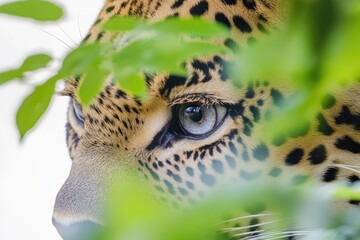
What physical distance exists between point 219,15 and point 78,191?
20.5 inches

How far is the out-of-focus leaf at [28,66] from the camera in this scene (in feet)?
1.46

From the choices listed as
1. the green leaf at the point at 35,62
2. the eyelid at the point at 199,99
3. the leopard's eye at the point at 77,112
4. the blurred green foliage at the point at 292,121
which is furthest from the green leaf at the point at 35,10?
the leopard's eye at the point at 77,112

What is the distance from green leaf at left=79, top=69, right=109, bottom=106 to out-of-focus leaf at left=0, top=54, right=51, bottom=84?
28mm

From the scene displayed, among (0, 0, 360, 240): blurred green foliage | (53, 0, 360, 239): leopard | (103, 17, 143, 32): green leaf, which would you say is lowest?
(0, 0, 360, 240): blurred green foliage

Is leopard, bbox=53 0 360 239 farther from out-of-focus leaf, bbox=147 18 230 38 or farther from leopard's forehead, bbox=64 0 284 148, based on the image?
out-of-focus leaf, bbox=147 18 230 38

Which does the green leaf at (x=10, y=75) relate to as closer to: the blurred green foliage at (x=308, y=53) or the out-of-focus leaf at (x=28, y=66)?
the out-of-focus leaf at (x=28, y=66)

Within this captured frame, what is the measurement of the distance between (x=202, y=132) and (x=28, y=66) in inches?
47.0

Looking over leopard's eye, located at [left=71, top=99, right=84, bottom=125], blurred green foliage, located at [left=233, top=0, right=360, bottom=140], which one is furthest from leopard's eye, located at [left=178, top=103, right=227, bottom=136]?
blurred green foliage, located at [left=233, top=0, right=360, bottom=140]

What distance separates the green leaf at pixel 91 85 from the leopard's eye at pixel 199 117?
3.66 ft

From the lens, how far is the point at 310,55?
0.84 feet

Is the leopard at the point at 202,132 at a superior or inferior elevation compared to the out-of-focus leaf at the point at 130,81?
superior

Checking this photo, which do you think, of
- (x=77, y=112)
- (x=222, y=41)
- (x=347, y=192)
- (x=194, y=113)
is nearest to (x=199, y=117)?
(x=194, y=113)

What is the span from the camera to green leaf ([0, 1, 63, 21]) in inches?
16.7

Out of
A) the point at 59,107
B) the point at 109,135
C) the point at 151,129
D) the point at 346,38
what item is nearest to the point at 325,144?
the point at 151,129
